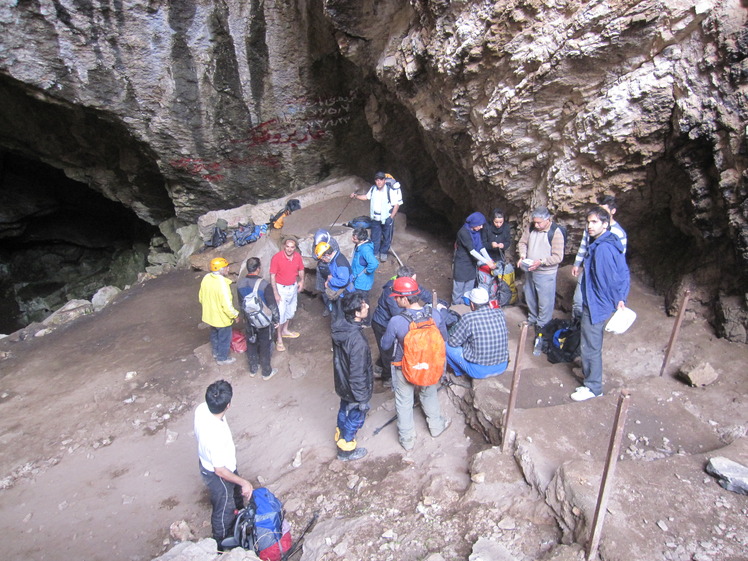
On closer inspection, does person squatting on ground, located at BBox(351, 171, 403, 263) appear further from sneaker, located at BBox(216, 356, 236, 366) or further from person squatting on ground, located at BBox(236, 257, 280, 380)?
sneaker, located at BBox(216, 356, 236, 366)

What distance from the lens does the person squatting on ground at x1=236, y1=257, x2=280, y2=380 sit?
588 centimetres

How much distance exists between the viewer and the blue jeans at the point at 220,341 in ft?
21.4

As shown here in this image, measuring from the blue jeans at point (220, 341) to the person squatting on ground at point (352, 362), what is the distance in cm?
259

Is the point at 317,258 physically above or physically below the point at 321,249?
below

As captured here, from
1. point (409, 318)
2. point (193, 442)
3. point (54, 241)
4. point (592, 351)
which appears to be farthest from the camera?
point (54, 241)

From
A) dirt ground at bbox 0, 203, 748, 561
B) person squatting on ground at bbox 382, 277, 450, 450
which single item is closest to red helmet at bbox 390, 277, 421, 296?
person squatting on ground at bbox 382, 277, 450, 450

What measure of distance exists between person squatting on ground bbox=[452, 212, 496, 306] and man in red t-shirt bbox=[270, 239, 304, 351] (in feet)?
7.00

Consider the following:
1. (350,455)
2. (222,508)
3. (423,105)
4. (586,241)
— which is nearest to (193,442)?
(222,508)

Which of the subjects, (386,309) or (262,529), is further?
(386,309)

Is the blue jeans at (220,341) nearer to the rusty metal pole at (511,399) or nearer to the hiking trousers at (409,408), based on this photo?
the hiking trousers at (409,408)

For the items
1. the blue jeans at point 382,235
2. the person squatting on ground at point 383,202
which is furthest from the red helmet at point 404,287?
the blue jeans at point 382,235

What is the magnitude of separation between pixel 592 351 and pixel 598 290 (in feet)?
1.90

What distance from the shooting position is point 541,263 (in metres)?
5.56

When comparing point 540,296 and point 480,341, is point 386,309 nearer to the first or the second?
point 480,341
